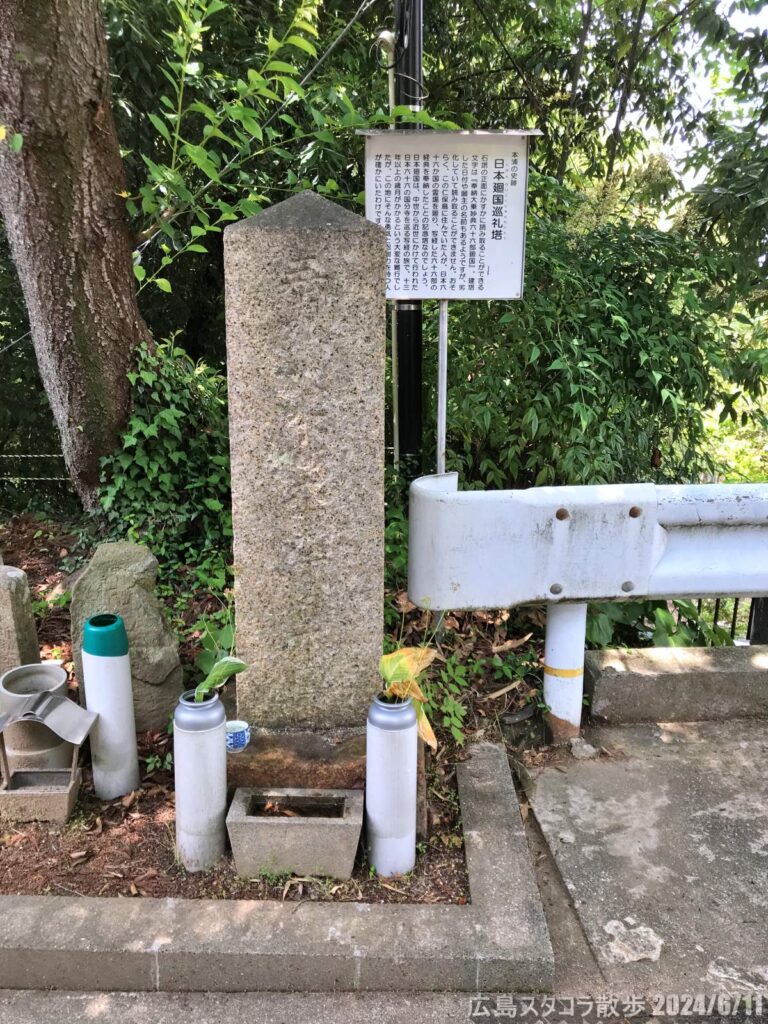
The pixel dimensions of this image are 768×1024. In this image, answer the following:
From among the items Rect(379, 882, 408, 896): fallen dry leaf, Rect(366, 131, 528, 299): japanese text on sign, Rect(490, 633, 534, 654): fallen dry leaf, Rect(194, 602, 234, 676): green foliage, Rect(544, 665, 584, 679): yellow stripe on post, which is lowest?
Rect(379, 882, 408, 896): fallen dry leaf

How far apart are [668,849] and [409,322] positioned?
2587 millimetres

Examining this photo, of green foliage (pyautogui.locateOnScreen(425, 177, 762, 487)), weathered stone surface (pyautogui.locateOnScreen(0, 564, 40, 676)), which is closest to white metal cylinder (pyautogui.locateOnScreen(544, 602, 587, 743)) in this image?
green foliage (pyautogui.locateOnScreen(425, 177, 762, 487))

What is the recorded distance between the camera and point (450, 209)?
3.21 meters

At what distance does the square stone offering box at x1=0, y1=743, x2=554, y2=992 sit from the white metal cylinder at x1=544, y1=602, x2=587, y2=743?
1.11 m

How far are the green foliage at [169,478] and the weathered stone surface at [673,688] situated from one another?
1881 millimetres

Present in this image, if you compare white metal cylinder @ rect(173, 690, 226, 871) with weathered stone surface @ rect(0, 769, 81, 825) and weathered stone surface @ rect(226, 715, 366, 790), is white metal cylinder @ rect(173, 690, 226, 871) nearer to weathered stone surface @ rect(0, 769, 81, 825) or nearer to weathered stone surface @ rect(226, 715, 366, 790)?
weathered stone surface @ rect(226, 715, 366, 790)

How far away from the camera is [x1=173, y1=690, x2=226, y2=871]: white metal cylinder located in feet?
7.25

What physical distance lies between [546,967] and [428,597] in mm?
1355

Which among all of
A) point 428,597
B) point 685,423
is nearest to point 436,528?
point 428,597

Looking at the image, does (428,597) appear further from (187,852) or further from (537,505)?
(187,852)

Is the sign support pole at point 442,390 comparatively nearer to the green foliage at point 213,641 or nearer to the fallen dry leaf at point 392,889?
the green foliage at point 213,641

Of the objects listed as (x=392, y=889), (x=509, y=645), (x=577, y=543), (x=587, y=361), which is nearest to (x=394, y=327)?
(x=587, y=361)

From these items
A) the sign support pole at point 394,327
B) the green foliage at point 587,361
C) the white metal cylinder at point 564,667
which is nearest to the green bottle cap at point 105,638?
the white metal cylinder at point 564,667

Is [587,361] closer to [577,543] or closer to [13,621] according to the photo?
[577,543]
